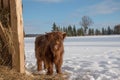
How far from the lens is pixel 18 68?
7777 mm

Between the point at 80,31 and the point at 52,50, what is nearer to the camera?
the point at 52,50

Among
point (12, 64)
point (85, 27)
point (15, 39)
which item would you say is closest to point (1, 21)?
point (15, 39)

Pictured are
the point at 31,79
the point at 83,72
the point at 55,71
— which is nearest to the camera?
the point at 31,79

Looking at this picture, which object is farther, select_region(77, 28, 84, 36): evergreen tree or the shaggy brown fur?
select_region(77, 28, 84, 36): evergreen tree

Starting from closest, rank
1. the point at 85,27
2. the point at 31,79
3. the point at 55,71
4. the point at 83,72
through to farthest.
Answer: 1. the point at 31,79
2. the point at 83,72
3. the point at 55,71
4. the point at 85,27

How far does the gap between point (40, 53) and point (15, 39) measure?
1.72m

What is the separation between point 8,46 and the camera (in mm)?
7762

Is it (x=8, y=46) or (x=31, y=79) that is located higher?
(x=8, y=46)

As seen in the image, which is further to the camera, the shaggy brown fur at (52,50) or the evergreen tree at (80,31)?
the evergreen tree at (80,31)

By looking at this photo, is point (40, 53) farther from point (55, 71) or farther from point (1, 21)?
point (1, 21)

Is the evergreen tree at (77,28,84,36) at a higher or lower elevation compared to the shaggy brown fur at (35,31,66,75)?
lower

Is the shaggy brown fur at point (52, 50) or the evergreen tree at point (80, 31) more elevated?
the shaggy brown fur at point (52, 50)

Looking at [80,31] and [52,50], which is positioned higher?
[52,50]

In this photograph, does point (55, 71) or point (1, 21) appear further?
A: point (55, 71)
